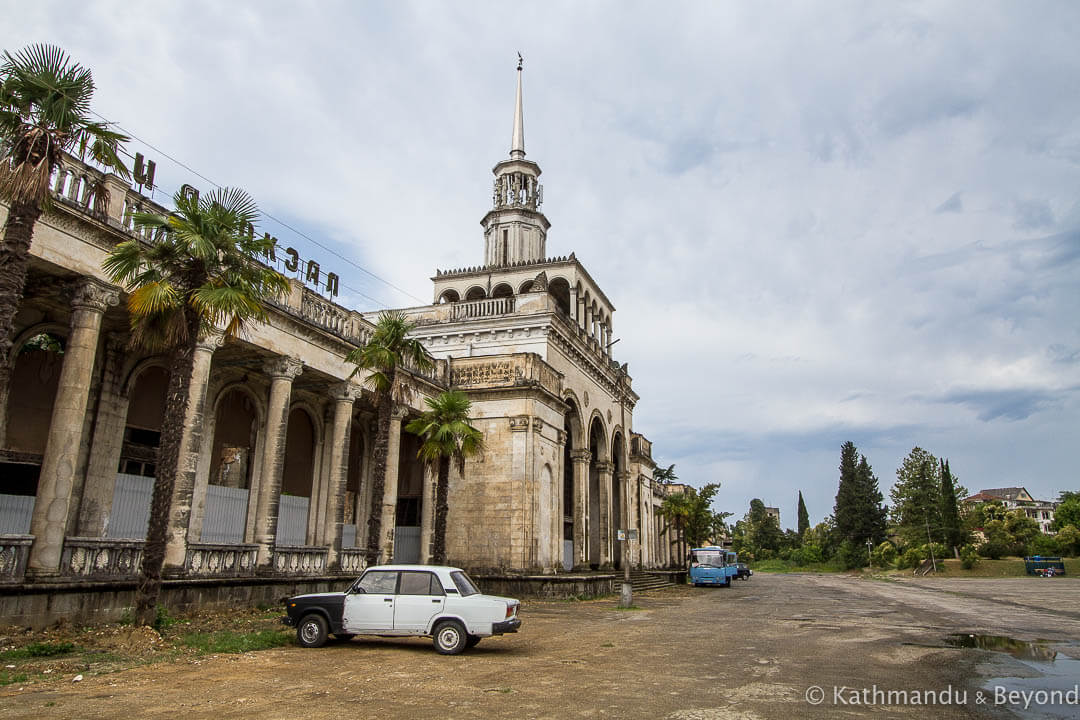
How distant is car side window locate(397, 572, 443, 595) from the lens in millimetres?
12188

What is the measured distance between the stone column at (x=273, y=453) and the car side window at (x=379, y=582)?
735 centimetres

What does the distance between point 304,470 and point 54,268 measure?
1289 cm

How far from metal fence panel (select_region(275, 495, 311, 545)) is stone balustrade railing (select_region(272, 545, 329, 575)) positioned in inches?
146

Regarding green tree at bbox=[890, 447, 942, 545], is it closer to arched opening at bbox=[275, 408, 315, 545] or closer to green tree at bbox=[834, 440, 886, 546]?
green tree at bbox=[834, 440, 886, 546]

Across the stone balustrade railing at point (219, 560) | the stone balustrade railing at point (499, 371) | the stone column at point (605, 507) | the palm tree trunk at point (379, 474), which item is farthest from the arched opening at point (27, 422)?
the stone column at point (605, 507)

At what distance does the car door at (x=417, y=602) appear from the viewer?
12.1 m

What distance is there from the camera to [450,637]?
11898 millimetres

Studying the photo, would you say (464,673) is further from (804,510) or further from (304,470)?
(804,510)

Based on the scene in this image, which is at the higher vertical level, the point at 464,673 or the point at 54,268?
the point at 54,268

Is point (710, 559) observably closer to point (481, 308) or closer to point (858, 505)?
point (481, 308)

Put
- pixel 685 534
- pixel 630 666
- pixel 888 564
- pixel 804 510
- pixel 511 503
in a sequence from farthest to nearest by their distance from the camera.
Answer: pixel 804 510 < pixel 888 564 < pixel 685 534 < pixel 511 503 < pixel 630 666

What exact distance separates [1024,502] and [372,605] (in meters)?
164

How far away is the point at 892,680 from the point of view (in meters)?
9.81

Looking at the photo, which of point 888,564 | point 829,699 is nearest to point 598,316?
point 829,699
